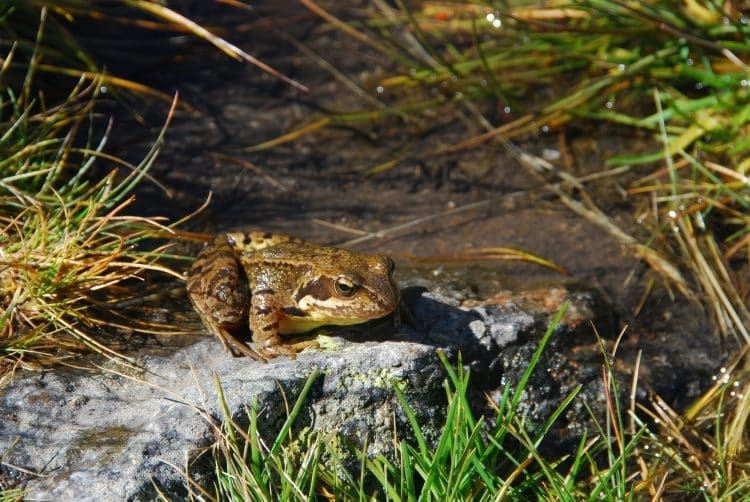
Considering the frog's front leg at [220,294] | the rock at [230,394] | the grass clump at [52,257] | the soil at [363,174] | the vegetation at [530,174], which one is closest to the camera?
the rock at [230,394]

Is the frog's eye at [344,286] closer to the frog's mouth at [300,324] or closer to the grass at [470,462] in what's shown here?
the frog's mouth at [300,324]

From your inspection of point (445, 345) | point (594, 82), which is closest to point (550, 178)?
point (594, 82)

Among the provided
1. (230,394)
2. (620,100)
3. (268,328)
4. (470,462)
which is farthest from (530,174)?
(230,394)

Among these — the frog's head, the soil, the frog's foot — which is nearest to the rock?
the frog's foot

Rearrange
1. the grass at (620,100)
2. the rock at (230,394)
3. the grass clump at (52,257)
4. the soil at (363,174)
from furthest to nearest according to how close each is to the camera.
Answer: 1. the grass at (620,100)
2. the soil at (363,174)
3. the grass clump at (52,257)
4. the rock at (230,394)

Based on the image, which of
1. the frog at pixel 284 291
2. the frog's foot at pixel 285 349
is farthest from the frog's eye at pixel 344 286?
the frog's foot at pixel 285 349

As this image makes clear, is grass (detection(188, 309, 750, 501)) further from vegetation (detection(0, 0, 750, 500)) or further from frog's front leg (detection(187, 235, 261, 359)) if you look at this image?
frog's front leg (detection(187, 235, 261, 359))

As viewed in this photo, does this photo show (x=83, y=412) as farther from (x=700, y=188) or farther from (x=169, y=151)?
(x=700, y=188)

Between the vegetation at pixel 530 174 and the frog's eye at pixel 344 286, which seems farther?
the frog's eye at pixel 344 286
